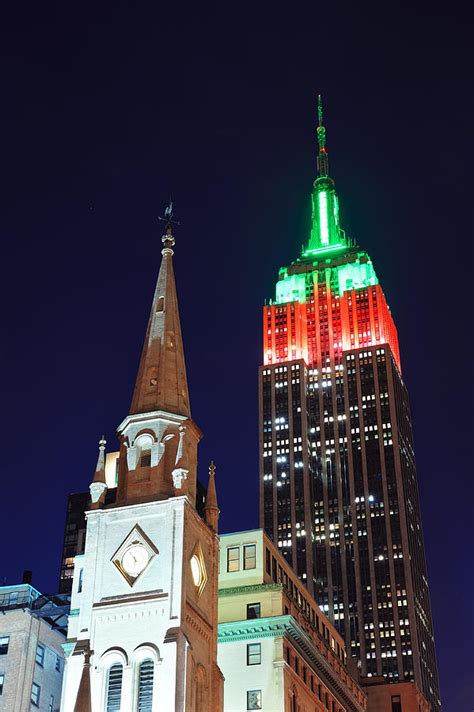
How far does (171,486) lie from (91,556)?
742cm

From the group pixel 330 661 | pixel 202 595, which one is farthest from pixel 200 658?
pixel 330 661

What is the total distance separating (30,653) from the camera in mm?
94312

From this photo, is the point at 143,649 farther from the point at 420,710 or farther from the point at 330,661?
the point at 420,710

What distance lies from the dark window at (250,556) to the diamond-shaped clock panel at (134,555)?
29.9 m

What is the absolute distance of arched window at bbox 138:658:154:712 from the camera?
70.4 metres

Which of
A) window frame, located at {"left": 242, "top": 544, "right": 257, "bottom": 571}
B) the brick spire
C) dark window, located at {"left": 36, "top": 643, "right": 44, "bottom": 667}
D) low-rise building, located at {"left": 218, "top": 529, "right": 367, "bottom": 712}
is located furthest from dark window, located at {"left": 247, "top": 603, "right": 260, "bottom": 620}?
the brick spire

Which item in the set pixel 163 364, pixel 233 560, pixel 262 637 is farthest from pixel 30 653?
pixel 163 364

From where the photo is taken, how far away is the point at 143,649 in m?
71.9

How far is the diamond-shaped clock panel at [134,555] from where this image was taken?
247 ft

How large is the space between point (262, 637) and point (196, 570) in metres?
25.2

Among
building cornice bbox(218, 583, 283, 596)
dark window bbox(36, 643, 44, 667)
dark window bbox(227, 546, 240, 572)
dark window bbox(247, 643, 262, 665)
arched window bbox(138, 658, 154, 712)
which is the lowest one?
arched window bbox(138, 658, 154, 712)

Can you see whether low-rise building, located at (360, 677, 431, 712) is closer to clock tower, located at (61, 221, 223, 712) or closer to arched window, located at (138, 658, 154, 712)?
clock tower, located at (61, 221, 223, 712)

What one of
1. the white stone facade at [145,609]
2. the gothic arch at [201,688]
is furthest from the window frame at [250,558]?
the gothic arch at [201,688]

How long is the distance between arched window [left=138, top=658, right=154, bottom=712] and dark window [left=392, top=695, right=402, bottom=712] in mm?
86461
